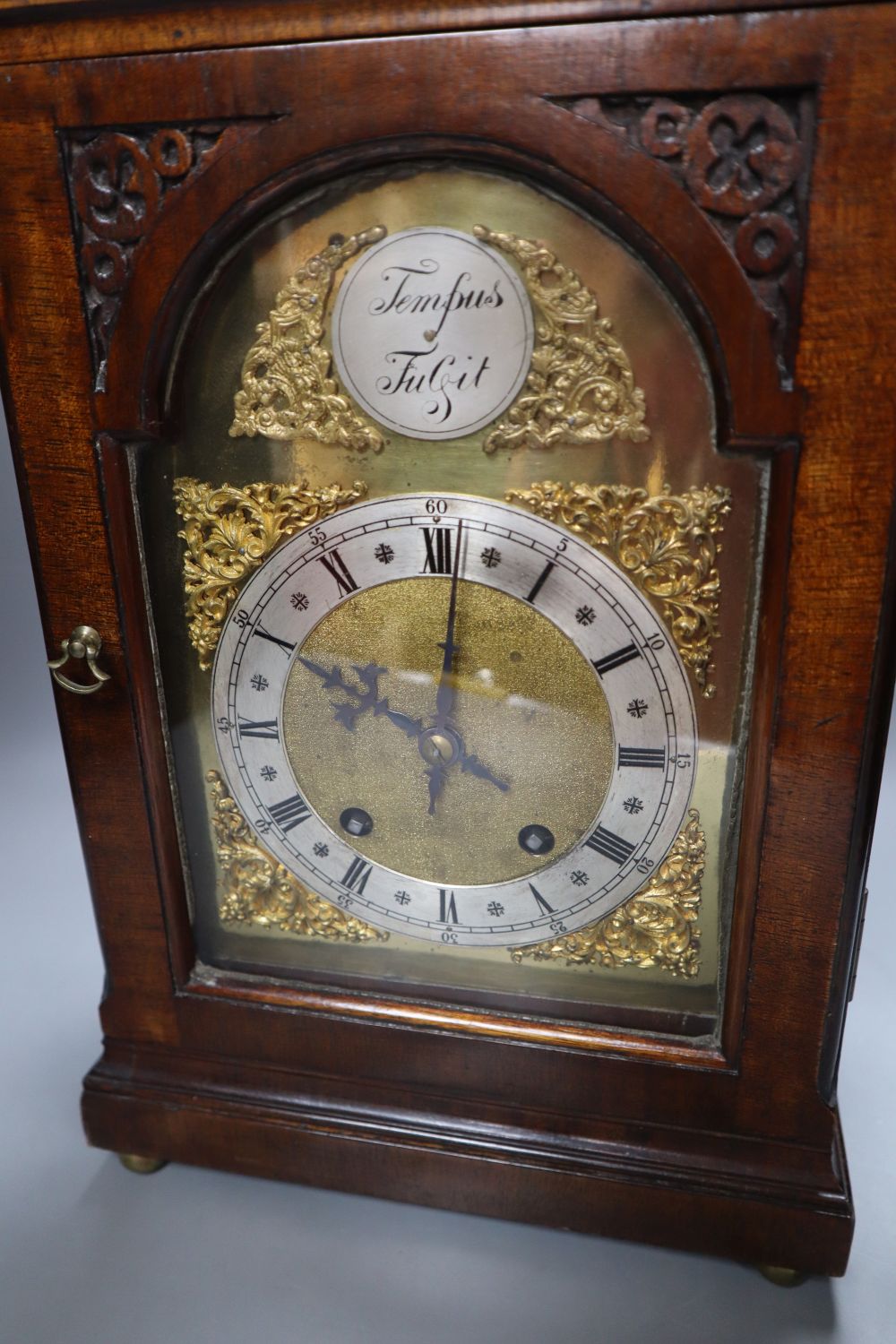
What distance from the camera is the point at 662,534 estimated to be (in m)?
0.99

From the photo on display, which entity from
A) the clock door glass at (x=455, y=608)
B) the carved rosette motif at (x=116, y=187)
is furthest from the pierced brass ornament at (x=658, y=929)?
the carved rosette motif at (x=116, y=187)

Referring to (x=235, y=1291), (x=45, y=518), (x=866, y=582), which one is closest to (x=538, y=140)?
(x=866, y=582)

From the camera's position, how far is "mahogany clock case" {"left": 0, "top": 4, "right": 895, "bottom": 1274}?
2.83 feet

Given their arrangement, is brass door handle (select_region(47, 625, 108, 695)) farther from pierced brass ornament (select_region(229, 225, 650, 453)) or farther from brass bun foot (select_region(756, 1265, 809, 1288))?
brass bun foot (select_region(756, 1265, 809, 1288))

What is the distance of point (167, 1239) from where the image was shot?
125 centimetres

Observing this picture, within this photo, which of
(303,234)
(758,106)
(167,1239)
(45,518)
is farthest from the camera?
(167,1239)

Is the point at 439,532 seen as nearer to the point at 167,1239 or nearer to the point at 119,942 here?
the point at 119,942

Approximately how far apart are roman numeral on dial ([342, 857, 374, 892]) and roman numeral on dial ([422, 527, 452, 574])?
33 centimetres

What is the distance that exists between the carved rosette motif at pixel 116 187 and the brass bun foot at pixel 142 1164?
0.92 meters

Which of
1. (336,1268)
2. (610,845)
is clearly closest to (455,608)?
(610,845)

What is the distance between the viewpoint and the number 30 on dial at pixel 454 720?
103 cm

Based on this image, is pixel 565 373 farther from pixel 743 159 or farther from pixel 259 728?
pixel 259 728

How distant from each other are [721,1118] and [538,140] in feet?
3.04

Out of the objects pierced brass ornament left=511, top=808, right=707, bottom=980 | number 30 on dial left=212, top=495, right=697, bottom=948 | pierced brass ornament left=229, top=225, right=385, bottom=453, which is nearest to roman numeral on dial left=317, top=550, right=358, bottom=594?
number 30 on dial left=212, top=495, right=697, bottom=948
